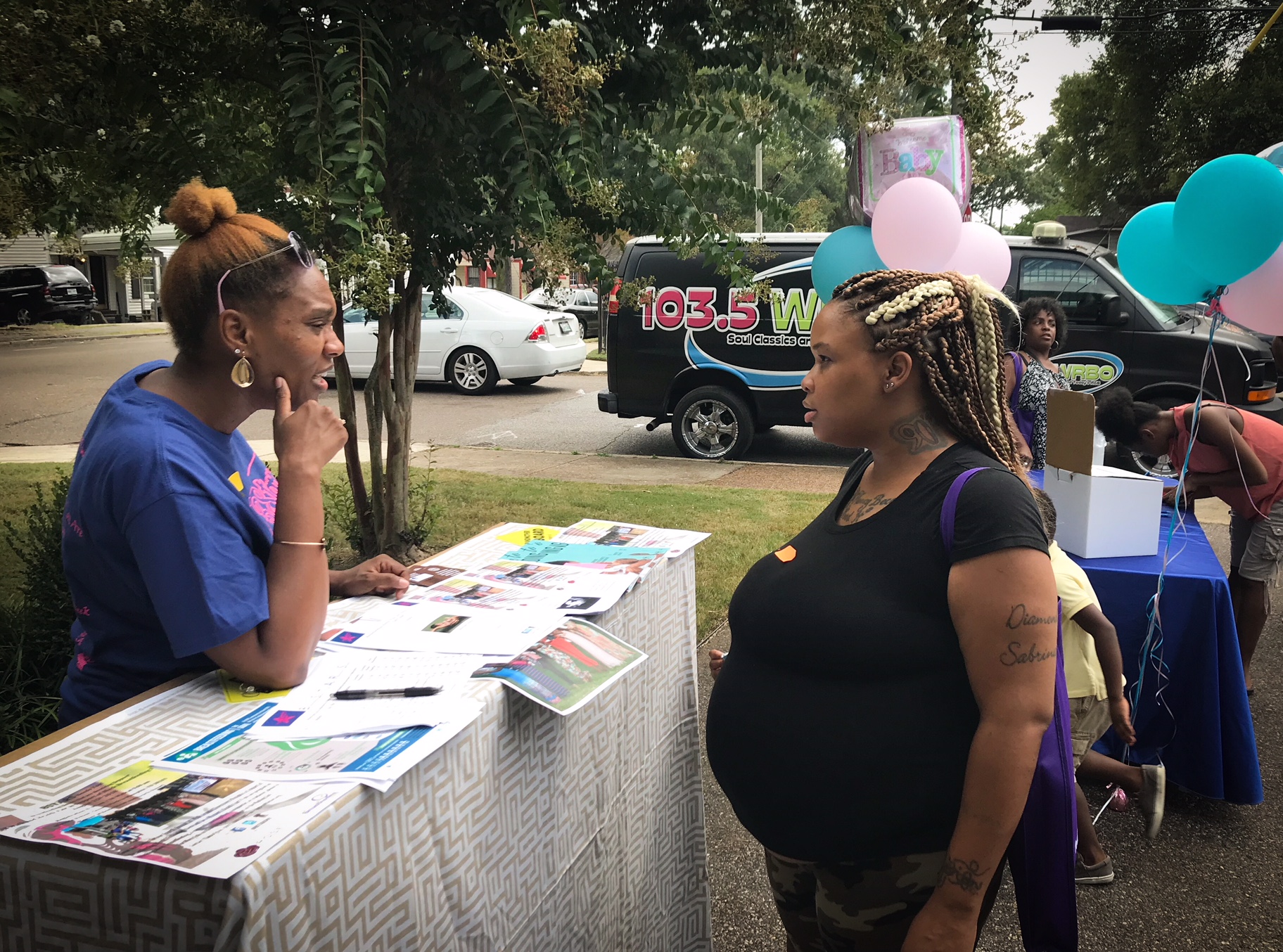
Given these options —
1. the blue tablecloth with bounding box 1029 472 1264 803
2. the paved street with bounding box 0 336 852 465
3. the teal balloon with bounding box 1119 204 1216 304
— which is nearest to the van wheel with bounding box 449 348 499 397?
the paved street with bounding box 0 336 852 465

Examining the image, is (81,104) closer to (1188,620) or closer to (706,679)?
(706,679)

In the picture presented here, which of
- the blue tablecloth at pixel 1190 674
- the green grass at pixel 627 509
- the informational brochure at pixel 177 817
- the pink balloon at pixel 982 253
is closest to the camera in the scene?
the informational brochure at pixel 177 817

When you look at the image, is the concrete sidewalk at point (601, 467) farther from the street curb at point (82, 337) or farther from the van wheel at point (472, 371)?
the street curb at point (82, 337)

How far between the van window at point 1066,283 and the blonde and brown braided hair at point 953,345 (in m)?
8.52

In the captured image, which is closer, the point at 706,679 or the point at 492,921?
the point at 492,921

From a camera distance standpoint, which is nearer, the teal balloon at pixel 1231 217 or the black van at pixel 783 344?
the teal balloon at pixel 1231 217

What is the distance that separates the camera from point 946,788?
5.33ft

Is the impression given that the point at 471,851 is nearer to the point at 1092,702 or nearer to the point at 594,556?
the point at 594,556

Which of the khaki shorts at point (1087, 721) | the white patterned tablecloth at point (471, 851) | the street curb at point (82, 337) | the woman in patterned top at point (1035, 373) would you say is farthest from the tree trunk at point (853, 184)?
the street curb at point (82, 337)

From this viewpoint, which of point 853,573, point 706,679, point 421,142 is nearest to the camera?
point 853,573

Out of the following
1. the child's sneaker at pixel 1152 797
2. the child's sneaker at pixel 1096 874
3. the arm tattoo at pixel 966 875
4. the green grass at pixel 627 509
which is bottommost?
the child's sneaker at pixel 1096 874

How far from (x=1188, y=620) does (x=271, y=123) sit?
429 centimetres

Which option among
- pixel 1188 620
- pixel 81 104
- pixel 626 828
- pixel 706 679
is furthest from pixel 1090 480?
pixel 81 104

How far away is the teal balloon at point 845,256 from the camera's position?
4812 millimetres
